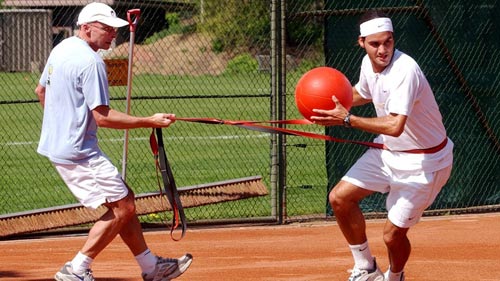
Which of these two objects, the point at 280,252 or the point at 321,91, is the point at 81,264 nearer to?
the point at 321,91

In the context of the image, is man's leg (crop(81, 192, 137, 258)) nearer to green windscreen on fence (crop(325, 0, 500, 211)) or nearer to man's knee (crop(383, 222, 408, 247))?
man's knee (crop(383, 222, 408, 247))

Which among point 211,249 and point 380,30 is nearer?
point 380,30

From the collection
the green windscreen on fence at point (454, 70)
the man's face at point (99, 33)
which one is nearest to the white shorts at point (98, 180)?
the man's face at point (99, 33)

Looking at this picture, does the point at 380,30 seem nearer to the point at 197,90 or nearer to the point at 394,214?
the point at 394,214

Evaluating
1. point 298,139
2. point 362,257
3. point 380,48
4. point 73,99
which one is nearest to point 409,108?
point 380,48

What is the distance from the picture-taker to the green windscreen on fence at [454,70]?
12.6 meters

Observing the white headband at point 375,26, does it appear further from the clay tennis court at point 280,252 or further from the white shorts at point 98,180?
the clay tennis court at point 280,252

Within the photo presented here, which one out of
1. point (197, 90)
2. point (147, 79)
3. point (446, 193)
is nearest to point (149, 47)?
point (147, 79)

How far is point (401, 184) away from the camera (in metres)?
8.45

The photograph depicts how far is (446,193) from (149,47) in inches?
1055

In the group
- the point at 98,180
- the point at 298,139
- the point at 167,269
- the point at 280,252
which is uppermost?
the point at 98,180

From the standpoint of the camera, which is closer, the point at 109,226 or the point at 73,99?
the point at 73,99

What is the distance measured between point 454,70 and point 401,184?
4.85m

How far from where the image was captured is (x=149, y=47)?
39125mm
